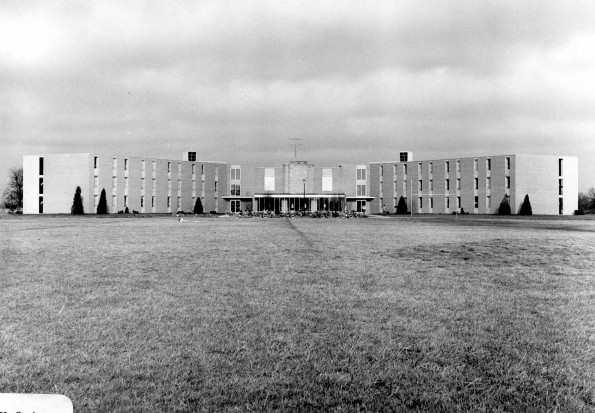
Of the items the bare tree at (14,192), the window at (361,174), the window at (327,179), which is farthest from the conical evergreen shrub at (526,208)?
the bare tree at (14,192)

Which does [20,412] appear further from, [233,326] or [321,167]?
[321,167]

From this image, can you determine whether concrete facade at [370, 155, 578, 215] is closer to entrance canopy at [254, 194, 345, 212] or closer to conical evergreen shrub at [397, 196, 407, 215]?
conical evergreen shrub at [397, 196, 407, 215]

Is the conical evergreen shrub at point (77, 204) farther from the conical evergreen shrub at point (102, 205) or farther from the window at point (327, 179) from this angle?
the window at point (327, 179)

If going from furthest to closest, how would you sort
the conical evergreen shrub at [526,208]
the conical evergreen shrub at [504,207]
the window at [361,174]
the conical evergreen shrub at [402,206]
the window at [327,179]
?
the window at [361,174], the window at [327,179], the conical evergreen shrub at [402,206], the conical evergreen shrub at [504,207], the conical evergreen shrub at [526,208]

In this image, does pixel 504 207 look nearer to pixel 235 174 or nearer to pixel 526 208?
pixel 526 208

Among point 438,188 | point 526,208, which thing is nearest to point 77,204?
point 438,188

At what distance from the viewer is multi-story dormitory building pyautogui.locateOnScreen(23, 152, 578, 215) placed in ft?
221

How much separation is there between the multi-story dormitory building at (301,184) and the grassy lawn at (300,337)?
6242 cm

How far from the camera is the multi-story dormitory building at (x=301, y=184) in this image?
2650 inches

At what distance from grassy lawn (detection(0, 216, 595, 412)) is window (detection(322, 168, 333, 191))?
7435 cm

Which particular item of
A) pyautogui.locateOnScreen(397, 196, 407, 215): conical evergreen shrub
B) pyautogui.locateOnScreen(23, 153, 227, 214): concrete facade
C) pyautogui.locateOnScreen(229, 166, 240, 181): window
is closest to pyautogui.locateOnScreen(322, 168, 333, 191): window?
pyautogui.locateOnScreen(397, 196, 407, 215): conical evergreen shrub

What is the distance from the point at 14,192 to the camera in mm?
93312

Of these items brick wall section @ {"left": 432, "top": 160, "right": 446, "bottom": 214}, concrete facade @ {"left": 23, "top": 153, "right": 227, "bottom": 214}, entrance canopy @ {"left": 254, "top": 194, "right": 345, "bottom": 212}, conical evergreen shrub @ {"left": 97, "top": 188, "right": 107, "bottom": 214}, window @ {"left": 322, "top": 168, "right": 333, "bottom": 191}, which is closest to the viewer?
conical evergreen shrub @ {"left": 97, "top": 188, "right": 107, "bottom": 214}

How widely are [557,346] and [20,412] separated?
541cm
